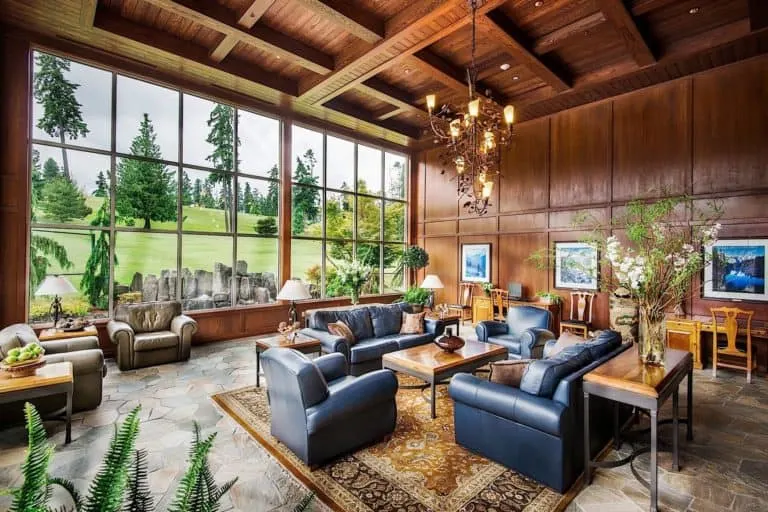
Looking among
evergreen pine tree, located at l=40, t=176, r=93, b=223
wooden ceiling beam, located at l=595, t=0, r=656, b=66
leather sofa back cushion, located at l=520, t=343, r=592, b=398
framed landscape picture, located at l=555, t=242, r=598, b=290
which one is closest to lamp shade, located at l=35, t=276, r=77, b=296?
evergreen pine tree, located at l=40, t=176, r=93, b=223

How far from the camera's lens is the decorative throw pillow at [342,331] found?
4.85 metres

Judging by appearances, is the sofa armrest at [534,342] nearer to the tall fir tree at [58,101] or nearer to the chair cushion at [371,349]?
the chair cushion at [371,349]

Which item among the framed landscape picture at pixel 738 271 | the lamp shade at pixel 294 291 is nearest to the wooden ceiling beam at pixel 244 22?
the lamp shade at pixel 294 291

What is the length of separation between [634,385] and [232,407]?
363 centimetres

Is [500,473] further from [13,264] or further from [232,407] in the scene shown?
[13,264]

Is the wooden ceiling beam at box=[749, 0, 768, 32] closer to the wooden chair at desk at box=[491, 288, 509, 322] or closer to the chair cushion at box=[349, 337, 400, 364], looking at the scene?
the wooden chair at desk at box=[491, 288, 509, 322]

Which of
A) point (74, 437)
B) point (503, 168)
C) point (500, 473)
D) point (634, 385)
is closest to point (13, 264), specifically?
point (74, 437)

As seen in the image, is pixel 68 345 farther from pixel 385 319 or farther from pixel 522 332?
pixel 522 332

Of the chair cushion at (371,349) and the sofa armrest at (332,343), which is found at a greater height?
the sofa armrest at (332,343)

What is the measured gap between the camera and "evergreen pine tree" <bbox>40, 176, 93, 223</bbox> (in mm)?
5379

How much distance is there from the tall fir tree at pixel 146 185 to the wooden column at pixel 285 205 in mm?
1985

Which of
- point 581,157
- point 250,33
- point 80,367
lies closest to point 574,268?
point 581,157

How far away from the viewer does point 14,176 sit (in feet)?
16.5

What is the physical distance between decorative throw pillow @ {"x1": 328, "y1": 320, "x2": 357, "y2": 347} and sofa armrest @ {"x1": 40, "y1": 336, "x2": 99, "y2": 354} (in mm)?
2859
